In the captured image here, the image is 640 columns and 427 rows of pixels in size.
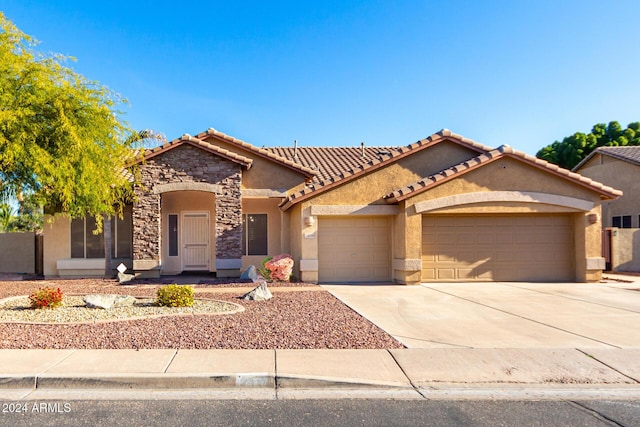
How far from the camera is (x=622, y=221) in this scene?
20844mm

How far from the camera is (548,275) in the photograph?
13.9 m

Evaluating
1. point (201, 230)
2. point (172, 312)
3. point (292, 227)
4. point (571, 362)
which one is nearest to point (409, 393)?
point (571, 362)

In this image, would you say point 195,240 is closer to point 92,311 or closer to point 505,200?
point 92,311

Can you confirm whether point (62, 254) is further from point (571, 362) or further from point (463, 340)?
point (571, 362)

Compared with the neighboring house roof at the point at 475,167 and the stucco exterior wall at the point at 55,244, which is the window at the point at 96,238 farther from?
the neighboring house roof at the point at 475,167

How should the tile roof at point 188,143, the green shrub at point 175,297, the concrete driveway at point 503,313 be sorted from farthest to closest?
the tile roof at point 188,143 → the green shrub at point 175,297 → the concrete driveway at point 503,313

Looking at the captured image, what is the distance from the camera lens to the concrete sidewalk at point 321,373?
496 cm

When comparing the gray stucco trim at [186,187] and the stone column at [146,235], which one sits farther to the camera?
the gray stucco trim at [186,187]

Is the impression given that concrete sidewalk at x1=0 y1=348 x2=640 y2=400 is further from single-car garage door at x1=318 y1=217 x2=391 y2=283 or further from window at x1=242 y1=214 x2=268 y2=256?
window at x1=242 y1=214 x2=268 y2=256

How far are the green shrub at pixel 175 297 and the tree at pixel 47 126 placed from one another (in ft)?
10.2

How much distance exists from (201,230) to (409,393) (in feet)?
42.5

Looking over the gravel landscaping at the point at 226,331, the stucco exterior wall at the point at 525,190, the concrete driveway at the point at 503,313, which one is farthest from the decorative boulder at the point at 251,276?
the stucco exterior wall at the point at 525,190

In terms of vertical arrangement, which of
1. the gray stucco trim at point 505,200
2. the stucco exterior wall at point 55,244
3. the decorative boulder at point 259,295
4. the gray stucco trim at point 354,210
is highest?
the gray stucco trim at point 505,200

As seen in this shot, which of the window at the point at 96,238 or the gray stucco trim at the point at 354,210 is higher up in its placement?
the gray stucco trim at the point at 354,210
